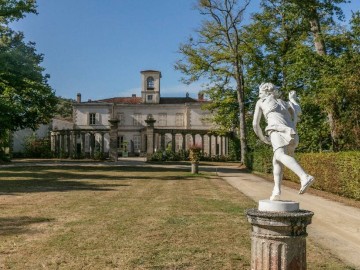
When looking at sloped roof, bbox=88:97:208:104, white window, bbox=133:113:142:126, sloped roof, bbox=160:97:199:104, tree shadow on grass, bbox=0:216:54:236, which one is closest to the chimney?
sloped roof, bbox=88:97:208:104

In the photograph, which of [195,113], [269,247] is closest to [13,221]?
[269,247]

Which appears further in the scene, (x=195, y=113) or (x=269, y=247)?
(x=195, y=113)

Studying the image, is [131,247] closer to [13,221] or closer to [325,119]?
[13,221]

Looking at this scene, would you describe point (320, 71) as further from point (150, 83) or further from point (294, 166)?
point (150, 83)

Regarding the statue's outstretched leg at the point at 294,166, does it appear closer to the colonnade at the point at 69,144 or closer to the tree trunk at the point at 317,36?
the tree trunk at the point at 317,36

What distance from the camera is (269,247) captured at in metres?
4.50

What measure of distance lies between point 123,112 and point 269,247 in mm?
61248

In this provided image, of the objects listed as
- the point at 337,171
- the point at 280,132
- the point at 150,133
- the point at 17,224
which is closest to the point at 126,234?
the point at 17,224

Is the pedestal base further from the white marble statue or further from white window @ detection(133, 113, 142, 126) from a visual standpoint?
white window @ detection(133, 113, 142, 126)

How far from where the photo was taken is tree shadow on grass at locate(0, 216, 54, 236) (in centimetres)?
788

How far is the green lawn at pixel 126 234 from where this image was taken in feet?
19.8

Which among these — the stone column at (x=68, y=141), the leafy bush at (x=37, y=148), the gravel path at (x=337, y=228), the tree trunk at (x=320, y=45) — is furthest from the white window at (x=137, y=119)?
the gravel path at (x=337, y=228)

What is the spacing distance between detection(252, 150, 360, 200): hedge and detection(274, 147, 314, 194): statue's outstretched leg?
965 centimetres

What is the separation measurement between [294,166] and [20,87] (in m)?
23.0
